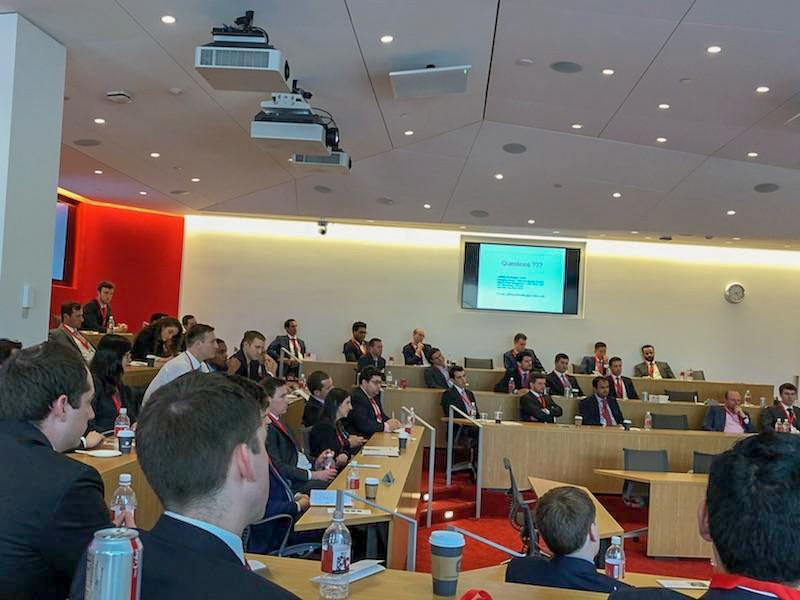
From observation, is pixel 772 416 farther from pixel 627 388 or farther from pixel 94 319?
pixel 94 319

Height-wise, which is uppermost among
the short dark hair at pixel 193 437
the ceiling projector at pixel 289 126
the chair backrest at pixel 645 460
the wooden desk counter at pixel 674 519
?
the ceiling projector at pixel 289 126

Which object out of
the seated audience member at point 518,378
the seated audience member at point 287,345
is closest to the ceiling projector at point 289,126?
the seated audience member at point 518,378

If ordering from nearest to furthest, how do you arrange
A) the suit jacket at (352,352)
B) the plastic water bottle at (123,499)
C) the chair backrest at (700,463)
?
1. the plastic water bottle at (123,499)
2. the chair backrest at (700,463)
3. the suit jacket at (352,352)

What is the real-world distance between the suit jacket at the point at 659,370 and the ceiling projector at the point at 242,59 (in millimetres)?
10341

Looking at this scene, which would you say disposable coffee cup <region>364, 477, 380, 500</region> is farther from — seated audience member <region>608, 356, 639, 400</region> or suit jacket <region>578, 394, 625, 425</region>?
seated audience member <region>608, 356, 639, 400</region>

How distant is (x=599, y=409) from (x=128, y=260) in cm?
814

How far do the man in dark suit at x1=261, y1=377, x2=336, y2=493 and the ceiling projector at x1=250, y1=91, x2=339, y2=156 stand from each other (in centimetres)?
226

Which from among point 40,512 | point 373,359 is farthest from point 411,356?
point 40,512

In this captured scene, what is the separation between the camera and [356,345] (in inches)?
510

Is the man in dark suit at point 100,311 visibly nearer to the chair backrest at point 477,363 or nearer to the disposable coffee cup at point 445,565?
the chair backrest at point 477,363

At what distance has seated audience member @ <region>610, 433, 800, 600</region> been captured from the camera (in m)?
1.46

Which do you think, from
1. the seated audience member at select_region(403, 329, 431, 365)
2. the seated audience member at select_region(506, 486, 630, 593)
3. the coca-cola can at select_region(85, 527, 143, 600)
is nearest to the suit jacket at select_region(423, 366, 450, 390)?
the seated audience member at select_region(403, 329, 431, 365)

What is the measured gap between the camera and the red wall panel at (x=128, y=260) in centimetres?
1260

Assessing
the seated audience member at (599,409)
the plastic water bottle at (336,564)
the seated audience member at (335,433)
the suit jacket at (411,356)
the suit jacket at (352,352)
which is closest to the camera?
the plastic water bottle at (336,564)
